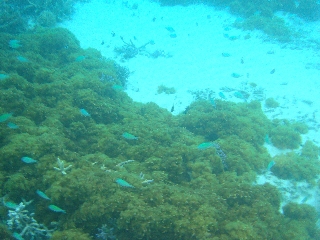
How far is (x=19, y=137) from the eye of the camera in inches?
209

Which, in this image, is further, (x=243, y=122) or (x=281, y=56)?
(x=281, y=56)

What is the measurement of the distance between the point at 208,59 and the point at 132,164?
504 inches

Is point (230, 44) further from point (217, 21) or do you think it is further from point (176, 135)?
point (176, 135)

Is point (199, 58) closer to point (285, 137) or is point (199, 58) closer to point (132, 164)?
point (285, 137)

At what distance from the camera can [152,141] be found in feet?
22.8

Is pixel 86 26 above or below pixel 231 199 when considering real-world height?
above

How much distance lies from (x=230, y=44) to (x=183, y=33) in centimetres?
461

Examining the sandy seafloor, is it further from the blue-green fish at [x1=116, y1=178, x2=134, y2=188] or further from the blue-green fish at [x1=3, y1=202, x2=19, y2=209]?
the blue-green fish at [x1=3, y1=202, x2=19, y2=209]

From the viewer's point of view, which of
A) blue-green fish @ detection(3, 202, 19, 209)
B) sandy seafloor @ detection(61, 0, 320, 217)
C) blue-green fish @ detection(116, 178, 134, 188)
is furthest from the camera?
sandy seafloor @ detection(61, 0, 320, 217)

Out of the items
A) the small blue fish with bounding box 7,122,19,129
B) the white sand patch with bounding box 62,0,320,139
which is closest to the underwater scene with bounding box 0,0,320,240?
the small blue fish with bounding box 7,122,19,129

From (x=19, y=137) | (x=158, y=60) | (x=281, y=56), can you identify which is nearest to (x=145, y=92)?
(x=158, y=60)

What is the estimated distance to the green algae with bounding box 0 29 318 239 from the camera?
4.37 m

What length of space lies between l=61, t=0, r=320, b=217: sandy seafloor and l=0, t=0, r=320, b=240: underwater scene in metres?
0.12

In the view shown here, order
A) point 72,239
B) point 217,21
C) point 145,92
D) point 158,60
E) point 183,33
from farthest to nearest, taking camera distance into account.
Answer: point 217,21 < point 183,33 < point 158,60 < point 145,92 < point 72,239
